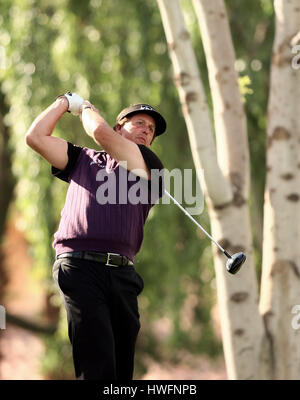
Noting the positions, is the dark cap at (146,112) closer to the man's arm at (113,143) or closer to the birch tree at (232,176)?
the man's arm at (113,143)

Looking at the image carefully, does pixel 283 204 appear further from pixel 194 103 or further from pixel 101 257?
pixel 101 257

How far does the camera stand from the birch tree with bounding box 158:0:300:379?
13.9 ft

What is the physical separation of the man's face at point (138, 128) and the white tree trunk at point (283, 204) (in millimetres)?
1285

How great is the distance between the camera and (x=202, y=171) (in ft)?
13.8

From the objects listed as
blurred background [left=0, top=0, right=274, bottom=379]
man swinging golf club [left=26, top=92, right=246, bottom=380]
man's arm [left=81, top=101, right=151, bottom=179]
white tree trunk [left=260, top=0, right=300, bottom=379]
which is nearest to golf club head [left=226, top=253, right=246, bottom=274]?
man swinging golf club [left=26, top=92, right=246, bottom=380]

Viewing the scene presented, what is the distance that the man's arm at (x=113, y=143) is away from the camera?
297 cm

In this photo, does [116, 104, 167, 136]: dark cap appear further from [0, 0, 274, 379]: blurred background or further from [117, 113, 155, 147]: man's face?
[0, 0, 274, 379]: blurred background

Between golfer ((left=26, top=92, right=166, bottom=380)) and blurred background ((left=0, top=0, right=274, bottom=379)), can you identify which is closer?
golfer ((left=26, top=92, right=166, bottom=380))

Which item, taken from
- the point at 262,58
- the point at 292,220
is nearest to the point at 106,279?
the point at 292,220

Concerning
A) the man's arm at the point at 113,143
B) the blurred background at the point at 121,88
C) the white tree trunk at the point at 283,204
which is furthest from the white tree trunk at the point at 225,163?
the blurred background at the point at 121,88

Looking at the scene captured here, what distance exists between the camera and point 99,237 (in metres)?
2.97

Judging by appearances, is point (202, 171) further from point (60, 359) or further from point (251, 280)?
point (60, 359)

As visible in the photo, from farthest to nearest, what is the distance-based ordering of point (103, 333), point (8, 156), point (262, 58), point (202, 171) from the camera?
point (8, 156) < point (262, 58) < point (202, 171) < point (103, 333)
